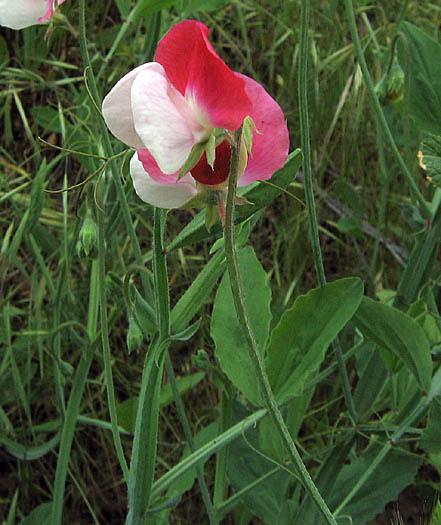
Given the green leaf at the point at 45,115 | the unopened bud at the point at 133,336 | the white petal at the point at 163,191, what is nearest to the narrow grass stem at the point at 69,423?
the unopened bud at the point at 133,336

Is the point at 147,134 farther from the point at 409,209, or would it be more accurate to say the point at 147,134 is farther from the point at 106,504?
the point at 106,504

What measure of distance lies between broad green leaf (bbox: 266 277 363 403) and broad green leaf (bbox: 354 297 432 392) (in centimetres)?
3

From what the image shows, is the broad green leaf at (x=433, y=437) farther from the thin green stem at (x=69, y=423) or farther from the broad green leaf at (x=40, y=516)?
the broad green leaf at (x=40, y=516)

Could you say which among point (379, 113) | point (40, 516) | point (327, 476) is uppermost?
point (379, 113)

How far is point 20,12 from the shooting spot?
2.05ft

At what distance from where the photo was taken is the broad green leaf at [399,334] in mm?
693

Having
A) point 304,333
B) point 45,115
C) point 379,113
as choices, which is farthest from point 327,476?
point 45,115

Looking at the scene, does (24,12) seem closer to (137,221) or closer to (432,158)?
(432,158)

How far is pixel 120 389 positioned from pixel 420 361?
22.7 inches

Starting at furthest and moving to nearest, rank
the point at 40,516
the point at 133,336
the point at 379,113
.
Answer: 1. the point at 40,516
2. the point at 379,113
3. the point at 133,336

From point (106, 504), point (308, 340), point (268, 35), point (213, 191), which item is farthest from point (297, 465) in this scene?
point (268, 35)

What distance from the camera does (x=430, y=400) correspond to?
2.36 ft

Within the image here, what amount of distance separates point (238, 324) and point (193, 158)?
1.22 ft

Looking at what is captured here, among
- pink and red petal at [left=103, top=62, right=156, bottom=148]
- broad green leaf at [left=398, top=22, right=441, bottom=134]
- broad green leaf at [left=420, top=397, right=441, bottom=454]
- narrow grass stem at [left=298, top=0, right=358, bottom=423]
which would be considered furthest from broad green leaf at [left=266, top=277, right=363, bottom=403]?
pink and red petal at [left=103, top=62, right=156, bottom=148]
